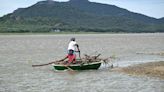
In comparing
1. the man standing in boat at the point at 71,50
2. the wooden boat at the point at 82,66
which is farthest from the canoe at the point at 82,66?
the man standing in boat at the point at 71,50

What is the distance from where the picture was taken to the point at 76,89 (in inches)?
1168

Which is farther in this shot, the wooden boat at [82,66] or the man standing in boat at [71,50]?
the wooden boat at [82,66]

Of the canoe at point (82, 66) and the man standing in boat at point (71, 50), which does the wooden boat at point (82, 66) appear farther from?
the man standing in boat at point (71, 50)

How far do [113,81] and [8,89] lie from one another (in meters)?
8.01

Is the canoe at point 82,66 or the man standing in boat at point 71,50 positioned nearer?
the man standing in boat at point 71,50

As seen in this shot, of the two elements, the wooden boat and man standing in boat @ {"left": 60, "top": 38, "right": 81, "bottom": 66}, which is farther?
the wooden boat

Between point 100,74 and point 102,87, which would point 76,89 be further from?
point 100,74

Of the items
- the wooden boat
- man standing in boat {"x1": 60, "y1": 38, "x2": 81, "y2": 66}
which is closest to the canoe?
the wooden boat

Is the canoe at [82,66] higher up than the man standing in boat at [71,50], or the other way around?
the man standing in boat at [71,50]

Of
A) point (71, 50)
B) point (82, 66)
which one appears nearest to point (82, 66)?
point (82, 66)

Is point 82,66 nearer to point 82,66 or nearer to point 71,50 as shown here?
point 82,66

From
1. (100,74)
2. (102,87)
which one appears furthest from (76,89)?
(100,74)

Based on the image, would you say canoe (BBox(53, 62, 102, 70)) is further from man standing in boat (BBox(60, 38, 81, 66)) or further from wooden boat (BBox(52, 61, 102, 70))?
man standing in boat (BBox(60, 38, 81, 66))

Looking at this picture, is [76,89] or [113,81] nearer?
[76,89]
